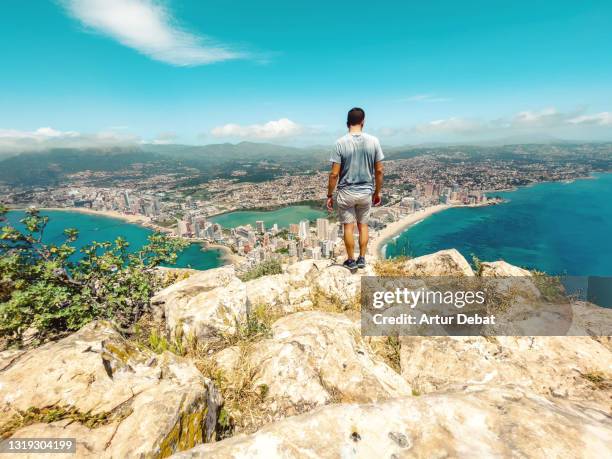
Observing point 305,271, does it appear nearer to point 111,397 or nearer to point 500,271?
point 500,271

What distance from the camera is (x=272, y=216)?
9050 cm

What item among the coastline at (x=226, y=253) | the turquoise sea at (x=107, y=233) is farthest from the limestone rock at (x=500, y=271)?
the coastline at (x=226, y=253)

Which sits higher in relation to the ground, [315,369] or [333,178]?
[333,178]

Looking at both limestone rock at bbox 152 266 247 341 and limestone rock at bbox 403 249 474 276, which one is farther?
limestone rock at bbox 403 249 474 276

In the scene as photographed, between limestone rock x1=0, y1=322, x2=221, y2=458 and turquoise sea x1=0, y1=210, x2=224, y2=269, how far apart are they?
42044 mm

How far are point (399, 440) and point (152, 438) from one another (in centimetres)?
167

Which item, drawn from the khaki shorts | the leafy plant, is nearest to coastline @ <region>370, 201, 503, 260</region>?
the khaki shorts

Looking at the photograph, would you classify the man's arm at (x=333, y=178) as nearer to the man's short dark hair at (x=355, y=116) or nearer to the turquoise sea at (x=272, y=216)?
the man's short dark hair at (x=355, y=116)

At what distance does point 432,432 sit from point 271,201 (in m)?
107

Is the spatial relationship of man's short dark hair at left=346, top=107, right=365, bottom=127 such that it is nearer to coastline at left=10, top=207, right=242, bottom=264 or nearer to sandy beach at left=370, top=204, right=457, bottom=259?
coastline at left=10, top=207, right=242, bottom=264

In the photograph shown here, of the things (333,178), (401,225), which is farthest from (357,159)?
(401,225)

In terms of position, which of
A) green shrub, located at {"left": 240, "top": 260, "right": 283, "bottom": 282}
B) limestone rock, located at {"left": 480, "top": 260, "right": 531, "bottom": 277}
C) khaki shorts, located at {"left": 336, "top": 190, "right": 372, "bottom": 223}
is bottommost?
green shrub, located at {"left": 240, "top": 260, "right": 283, "bottom": 282}

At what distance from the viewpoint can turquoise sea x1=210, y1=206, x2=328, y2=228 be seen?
271ft

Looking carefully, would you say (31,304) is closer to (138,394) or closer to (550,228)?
(138,394)
